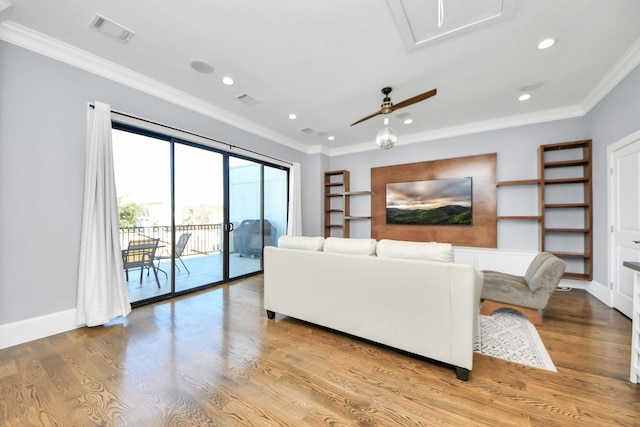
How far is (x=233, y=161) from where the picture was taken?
4.24 metres

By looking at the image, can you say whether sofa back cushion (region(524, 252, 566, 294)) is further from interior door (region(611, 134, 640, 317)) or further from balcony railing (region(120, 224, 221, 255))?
balcony railing (region(120, 224, 221, 255))

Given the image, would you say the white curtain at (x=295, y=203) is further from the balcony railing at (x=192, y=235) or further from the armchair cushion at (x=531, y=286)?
the armchair cushion at (x=531, y=286)

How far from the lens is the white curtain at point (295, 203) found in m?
5.23

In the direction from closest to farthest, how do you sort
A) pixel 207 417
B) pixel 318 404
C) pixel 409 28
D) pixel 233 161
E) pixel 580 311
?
pixel 207 417 → pixel 318 404 → pixel 409 28 → pixel 580 311 → pixel 233 161

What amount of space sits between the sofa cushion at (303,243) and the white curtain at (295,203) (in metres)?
2.47

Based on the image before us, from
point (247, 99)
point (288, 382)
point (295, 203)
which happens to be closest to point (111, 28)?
point (247, 99)

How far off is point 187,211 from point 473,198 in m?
4.90

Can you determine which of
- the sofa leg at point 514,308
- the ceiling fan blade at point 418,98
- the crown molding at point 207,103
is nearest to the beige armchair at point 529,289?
the sofa leg at point 514,308

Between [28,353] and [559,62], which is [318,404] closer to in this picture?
[28,353]

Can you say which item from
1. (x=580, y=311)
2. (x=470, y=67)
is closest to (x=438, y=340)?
(x=580, y=311)

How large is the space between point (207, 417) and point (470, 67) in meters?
3.92

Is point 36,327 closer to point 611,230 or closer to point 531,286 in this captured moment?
point 531,286

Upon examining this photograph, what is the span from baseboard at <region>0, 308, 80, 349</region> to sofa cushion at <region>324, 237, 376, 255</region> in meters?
2.69

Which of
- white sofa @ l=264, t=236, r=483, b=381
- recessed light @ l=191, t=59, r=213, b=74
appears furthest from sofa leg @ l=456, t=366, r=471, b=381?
recessed light @ l=191, t=59, r=213, b=74
